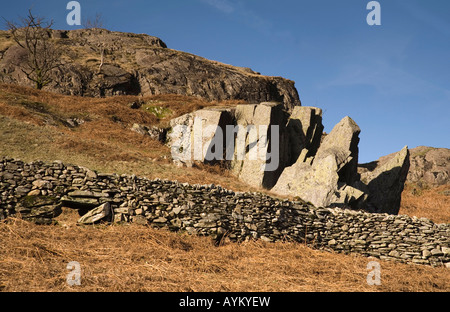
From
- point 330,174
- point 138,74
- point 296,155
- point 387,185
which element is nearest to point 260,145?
point 296,155

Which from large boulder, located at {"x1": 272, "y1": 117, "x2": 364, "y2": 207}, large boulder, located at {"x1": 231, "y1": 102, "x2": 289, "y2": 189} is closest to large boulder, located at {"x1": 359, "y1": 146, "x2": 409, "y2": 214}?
large boulder, located at {"x1": 272, "y1": 117, "x2": 364, "y2": 207}

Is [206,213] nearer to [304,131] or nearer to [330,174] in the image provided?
[330,174]

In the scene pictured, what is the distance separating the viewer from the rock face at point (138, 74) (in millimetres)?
49688

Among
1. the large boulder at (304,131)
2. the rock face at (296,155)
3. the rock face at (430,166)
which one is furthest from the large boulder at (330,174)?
the rock face at (430,166)

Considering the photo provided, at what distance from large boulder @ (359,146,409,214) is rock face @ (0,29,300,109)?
30507 mm

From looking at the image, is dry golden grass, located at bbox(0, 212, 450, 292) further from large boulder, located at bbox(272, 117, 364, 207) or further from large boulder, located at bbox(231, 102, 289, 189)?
large boulder, located at bbox(231, 102, 289, 189)

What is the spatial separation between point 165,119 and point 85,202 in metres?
22.2

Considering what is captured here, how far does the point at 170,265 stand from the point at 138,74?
47.7 meters

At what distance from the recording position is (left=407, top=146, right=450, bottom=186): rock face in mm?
42341

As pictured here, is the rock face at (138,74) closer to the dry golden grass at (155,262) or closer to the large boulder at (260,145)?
the large boulder at (260,145)

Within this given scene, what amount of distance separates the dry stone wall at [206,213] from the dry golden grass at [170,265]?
643mm

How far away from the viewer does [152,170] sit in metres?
21.1

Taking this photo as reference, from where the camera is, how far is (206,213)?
1403 centimetres

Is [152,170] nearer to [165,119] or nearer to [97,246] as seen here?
[97,246]
